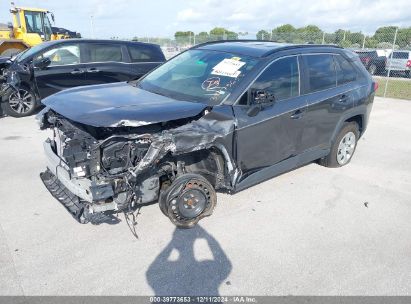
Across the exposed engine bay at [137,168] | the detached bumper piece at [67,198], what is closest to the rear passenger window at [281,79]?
the exposed engine bay at [137,168]

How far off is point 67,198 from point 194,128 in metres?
1.51

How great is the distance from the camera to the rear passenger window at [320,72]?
179 inches

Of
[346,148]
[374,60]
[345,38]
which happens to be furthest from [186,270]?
[345,38]

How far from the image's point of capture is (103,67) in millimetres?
8531

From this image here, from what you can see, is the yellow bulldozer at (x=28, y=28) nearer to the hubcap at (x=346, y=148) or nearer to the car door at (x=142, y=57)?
the car door at (x=142, y=57)

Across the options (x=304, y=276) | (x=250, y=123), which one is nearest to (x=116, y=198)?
(x=250, y=123)

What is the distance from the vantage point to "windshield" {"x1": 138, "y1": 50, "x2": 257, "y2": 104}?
394 cm

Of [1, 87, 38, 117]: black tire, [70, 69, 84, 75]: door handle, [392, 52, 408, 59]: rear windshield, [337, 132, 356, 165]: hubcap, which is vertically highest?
[70, 69, 84, 75]: door handle

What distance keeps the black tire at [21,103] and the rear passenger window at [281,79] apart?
20.9ft

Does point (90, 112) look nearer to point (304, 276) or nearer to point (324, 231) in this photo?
point (304, 276)

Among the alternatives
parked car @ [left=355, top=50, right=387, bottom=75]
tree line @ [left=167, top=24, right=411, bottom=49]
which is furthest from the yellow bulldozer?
parked car @ [left=355, top=50, right=387, bottom=75]

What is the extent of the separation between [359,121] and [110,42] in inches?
246

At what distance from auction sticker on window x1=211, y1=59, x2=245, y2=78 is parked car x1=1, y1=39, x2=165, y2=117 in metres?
5.08

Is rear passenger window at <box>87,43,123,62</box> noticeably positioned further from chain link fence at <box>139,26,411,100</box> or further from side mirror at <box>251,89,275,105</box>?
chain link fence at <box>139,26,411,100</box>
